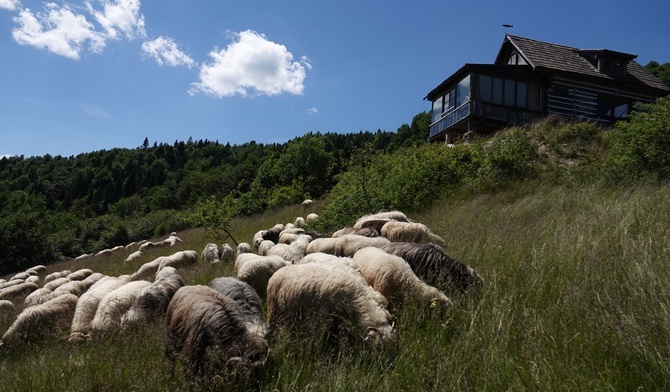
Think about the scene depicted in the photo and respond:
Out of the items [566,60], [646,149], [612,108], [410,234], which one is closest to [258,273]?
[410,234]

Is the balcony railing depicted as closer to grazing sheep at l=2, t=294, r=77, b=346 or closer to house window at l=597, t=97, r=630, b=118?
house window at l=597, t=97, r=630, b=118

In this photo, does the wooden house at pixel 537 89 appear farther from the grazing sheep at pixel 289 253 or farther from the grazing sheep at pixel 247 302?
the grazing sheep at pixel 247 302

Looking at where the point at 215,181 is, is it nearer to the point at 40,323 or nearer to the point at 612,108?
the point at 612,108

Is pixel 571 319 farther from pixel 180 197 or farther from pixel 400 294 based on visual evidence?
pixel 180 197

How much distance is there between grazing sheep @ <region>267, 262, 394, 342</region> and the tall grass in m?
0.20

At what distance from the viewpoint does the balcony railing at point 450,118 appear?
22797mm

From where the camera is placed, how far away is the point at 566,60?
2592 centimetres

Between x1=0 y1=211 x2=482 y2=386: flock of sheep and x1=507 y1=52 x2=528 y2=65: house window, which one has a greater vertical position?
x1=507 y1=52 x2=528 y2=65: house window

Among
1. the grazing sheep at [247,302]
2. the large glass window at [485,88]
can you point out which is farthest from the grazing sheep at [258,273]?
the large glass window at [485,88]

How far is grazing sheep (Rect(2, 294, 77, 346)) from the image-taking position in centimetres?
625

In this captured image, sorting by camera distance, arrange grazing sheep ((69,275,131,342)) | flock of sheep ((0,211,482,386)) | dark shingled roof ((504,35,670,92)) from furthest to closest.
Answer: dark shingled roof ((504,35,670,92)), grazing sheep ((69,275,131,342)), flock of sheep ((0,211,482,386))

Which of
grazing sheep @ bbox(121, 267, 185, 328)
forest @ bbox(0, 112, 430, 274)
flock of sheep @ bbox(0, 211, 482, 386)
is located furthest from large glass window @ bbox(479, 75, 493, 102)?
grazing sheep @ bbox(121, 267, 185, 328)

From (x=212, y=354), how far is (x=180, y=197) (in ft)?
268

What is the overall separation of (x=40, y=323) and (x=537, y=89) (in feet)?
81.4
